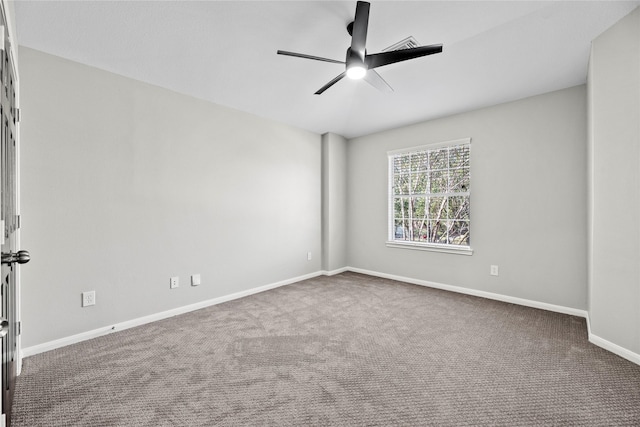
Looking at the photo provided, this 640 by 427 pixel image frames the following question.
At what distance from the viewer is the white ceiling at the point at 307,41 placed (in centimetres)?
221

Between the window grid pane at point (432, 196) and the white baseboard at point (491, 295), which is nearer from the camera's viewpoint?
the white baseboard at point (491, 295)

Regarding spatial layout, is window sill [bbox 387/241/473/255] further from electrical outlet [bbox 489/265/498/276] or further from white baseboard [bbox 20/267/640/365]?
white baseboard [bbox 20/267/640/365]

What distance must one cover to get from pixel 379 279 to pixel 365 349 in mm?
2352

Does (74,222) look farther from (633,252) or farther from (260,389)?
(633,252)

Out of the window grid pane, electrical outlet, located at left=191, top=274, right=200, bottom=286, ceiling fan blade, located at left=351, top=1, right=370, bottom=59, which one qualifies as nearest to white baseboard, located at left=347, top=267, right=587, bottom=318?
the window grid pane

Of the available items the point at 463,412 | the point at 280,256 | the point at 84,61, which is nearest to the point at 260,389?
the point at 463,412

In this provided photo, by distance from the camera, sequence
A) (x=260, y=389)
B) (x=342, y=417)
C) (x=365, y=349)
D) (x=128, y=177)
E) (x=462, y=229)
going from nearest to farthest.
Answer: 1. (x=342, y=417)
2. (x=260, y=389)
3. (x=365, y=349)
4. (x=128, y=177)
5. (x=462, y=229)

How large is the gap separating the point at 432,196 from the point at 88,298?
4.19m

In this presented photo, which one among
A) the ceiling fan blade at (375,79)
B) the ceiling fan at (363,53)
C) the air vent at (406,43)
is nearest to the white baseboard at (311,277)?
the ceiling fan at (363,53)

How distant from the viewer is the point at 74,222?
2.54 metres

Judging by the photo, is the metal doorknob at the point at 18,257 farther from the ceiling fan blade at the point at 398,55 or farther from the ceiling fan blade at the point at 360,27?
the ceiling fan blade at the point at 398,55

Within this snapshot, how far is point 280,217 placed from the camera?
4.34 m

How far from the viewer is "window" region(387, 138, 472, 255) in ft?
13.3

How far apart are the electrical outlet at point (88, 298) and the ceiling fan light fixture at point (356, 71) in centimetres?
291
